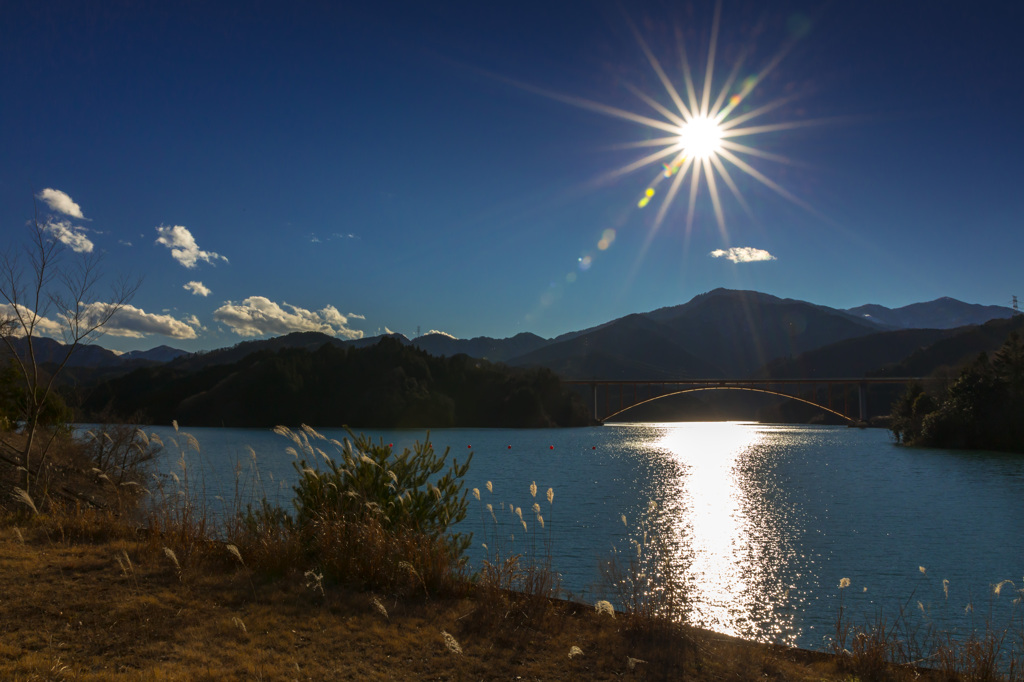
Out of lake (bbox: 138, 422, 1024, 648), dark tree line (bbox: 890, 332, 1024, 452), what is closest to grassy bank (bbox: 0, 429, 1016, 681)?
lake (bbox: 138, 422, 1024, 648)

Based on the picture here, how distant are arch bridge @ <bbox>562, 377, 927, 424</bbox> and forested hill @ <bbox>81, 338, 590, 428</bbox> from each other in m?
9.06

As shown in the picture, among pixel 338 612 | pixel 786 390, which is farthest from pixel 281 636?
pixel 786 390

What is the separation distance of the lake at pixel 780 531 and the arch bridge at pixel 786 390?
2001 inches

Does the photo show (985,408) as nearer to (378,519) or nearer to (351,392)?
(378,519)

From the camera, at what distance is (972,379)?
54.4 m

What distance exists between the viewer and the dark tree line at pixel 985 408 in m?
51.8

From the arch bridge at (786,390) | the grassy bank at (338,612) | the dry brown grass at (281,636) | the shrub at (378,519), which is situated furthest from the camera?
the arch bridge at (786,390)

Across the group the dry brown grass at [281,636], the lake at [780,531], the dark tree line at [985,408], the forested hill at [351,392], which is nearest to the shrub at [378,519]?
the dry brown grass at [281,636]

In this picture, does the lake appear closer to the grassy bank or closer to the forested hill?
the grassy bank

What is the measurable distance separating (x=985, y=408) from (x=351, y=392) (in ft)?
283

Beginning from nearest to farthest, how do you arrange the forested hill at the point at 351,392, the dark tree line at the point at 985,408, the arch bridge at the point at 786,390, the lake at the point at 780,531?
the lake at the point at 780,531 → the dark tree line at the point at 985,408 → the arch bridge at the point at 786,390 → the forested hill at the point at 351,392

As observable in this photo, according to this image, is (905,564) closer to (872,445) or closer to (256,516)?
(256,516)

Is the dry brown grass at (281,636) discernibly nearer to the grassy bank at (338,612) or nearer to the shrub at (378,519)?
the grassy bank at (338,612)

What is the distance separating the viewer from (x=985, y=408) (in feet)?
177
